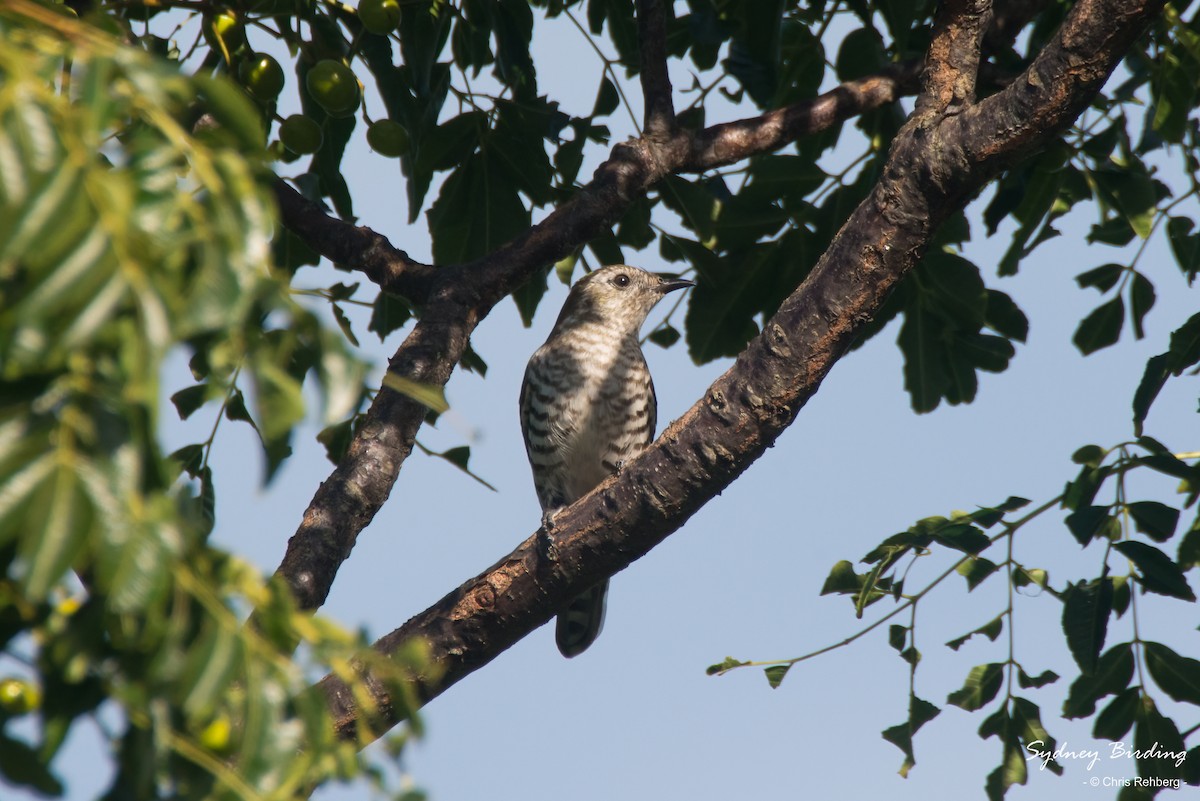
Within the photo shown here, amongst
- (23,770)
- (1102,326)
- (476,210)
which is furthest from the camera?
(1102,326)

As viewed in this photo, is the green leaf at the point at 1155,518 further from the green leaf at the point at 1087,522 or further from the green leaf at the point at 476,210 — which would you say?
the green leaf at the point at 476,210

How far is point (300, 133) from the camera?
366 cm

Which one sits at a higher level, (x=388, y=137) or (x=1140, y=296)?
(x=388, y=137)

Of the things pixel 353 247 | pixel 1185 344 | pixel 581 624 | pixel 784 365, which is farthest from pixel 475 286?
pixel 581 624

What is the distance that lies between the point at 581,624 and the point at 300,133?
3.56 meters

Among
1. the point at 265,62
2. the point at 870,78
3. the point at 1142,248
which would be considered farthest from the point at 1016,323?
the point at 265,62

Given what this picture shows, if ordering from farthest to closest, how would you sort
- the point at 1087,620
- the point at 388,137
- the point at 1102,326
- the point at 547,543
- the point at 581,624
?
1. the point at 581,624
2. the point at 1102,326
3. the point at 388,137
4. the point at 547,543
5. the point at 1087,620

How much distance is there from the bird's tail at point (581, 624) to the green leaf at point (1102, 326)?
9.31ft

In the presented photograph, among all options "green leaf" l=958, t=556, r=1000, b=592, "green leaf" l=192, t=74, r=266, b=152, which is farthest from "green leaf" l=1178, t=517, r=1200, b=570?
"green leaf" l=192, t=74, r=266, b=152

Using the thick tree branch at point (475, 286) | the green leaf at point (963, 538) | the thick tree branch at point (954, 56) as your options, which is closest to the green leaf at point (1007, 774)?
the green leaf at point (963, 538)

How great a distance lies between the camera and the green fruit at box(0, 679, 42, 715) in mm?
1382

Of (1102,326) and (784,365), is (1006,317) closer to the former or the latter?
(1102,326)

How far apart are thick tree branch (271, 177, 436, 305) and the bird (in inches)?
90.0

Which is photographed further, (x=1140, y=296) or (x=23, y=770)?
(x=1140, y=296)
